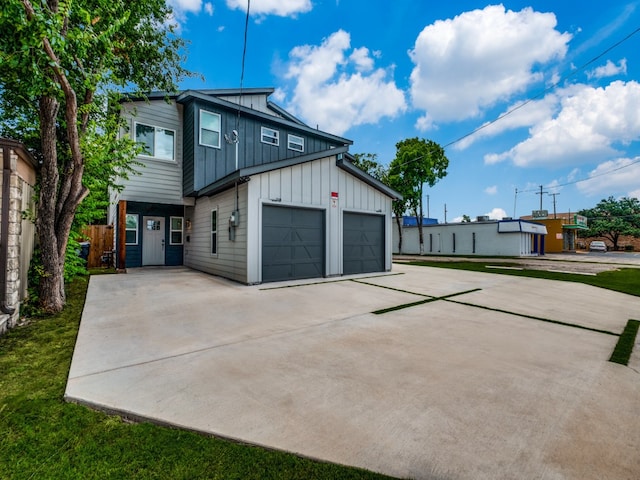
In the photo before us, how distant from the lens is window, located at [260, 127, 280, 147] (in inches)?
460

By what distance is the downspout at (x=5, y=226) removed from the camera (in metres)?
3.97

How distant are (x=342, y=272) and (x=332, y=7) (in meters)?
8.84

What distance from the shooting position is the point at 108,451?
5.52 feet

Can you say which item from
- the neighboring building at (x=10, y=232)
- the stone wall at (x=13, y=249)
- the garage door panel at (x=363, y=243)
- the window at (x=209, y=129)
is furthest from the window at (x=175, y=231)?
the stone wall at (x=13, y=249)

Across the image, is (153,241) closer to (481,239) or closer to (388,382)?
(388,382)

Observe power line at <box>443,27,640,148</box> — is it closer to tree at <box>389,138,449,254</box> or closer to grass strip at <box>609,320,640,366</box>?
tree at <box>389,138,449,254</box>

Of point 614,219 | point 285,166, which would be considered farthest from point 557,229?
point 285,166

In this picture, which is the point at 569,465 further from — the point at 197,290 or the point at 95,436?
the point at 197,290

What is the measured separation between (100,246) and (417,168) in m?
19.9

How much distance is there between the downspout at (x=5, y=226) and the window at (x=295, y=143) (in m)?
9.49

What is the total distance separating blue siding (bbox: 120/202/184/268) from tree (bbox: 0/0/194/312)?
4.68 m

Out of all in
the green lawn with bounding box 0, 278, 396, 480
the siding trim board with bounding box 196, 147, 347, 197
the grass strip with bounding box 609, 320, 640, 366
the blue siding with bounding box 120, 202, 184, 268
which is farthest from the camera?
the blue siding with bounding box 120, 202, 184, 268

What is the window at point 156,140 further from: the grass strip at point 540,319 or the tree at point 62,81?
the grass strip at point 540,319

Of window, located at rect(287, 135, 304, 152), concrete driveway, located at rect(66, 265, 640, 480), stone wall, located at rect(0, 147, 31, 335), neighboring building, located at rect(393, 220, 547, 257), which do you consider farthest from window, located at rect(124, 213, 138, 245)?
neighboring building, located at rect(393, 220, 547, 257)
